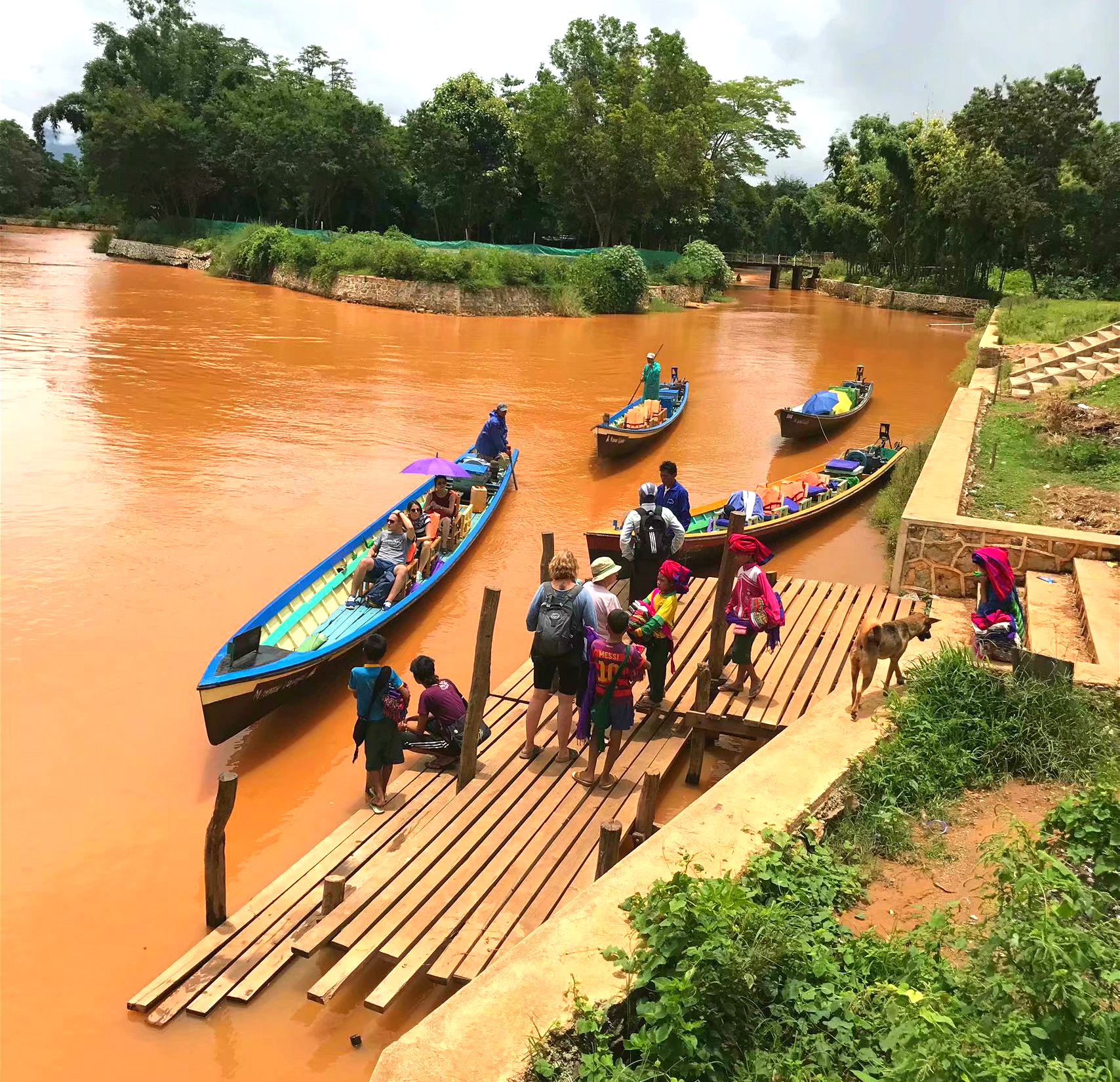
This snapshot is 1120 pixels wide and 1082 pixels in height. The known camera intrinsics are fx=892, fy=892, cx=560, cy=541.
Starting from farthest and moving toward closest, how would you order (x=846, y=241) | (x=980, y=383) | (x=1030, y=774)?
(x=846, y=241) < (x=980, y=383) < (x=1030, y=774)

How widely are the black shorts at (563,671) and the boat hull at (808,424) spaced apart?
12.8 m

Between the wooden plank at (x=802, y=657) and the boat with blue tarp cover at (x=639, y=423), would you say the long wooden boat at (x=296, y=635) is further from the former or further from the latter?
the boat with blue tarp cover at (x=639, y=423)

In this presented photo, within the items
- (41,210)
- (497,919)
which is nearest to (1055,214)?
(497,919)

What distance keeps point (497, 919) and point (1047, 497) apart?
829cm

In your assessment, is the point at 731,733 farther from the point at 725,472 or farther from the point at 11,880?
the point at 725,472

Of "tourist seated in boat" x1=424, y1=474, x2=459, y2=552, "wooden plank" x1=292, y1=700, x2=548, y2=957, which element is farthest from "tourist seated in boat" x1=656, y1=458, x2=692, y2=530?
"tourist seated in boat" x1=424, y1=474, x2=459, y2=552

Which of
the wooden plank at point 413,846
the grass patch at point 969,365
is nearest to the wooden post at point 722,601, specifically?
the wooden plank at point 413,846

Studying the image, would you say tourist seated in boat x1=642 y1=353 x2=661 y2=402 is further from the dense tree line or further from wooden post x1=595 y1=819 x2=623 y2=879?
the dense tree line

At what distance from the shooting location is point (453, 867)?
5.43 m

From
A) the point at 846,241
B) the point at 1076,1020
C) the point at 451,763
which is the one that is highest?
the point at 846,241

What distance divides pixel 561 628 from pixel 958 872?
2.69m

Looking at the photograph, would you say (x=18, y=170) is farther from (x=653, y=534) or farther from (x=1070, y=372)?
(x=653, y=534)

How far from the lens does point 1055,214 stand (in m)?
35.9

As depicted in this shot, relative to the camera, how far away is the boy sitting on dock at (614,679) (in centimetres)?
570
